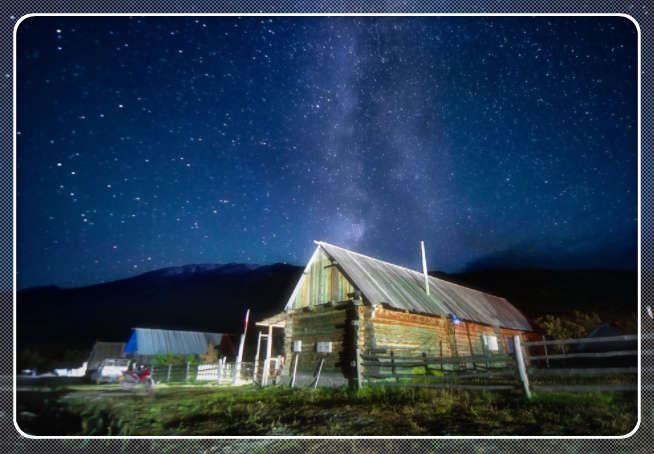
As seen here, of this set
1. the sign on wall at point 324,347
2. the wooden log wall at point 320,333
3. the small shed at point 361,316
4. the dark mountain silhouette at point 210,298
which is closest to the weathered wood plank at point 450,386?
the small shed at point 361,316

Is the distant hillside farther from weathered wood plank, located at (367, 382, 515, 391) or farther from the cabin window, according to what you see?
weathered wood plank, located at (367, 382, 515, 391)

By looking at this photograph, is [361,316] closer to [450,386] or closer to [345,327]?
[345,327]

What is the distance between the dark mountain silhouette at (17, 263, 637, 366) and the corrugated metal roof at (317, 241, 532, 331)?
7098 mm

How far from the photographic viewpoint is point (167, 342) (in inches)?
1398

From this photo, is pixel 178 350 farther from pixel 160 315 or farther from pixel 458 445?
pixel 160 315

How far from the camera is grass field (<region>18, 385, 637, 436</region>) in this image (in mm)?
5254

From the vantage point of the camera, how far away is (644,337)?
14.9 ft

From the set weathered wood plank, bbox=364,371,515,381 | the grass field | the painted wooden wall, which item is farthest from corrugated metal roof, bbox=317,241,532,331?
the grass field

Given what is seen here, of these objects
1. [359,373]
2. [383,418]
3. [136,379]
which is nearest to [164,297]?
[136,379]

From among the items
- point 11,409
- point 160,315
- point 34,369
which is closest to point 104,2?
point 11,409

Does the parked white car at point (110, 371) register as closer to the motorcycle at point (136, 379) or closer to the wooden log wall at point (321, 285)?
the motorcycle at point (136, 379)

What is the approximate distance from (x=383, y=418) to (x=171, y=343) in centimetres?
3562

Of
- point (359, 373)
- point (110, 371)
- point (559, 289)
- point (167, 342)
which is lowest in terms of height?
point (167, 342)

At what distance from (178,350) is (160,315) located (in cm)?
7661
